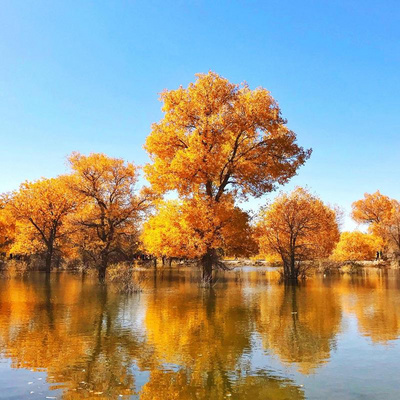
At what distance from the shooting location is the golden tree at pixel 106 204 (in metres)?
38.8

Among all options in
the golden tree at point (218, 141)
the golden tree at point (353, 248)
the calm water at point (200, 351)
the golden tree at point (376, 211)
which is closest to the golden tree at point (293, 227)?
the golden tree at point (218, 141)

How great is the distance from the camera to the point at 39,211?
50.5 m

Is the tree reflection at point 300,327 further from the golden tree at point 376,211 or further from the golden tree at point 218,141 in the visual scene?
the golden tree at point 376,211

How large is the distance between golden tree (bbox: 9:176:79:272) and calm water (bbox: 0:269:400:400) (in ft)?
102

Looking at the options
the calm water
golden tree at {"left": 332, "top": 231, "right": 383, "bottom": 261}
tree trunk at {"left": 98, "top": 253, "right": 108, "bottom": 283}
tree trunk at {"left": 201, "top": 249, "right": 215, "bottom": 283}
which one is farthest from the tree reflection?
golden tree at {"left": 332, "top": 231, "right": 383, "bottom": 261}

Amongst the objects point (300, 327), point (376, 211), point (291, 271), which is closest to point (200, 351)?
point (300, 327)

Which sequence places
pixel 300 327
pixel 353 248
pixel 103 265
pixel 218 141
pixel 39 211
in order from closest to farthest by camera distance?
pixel 300 327 < pixel 218 141 < pixel 103 265 < pixel 39 211 < pixel 353 248

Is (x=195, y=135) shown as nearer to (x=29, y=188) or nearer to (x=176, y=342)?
(x=176, y=342)

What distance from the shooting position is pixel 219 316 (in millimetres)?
17578

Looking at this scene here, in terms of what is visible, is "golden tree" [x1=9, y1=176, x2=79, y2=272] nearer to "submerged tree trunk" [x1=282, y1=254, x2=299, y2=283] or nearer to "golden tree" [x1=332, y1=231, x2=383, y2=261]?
"submerged tree trunk" [x1=282, y1=254, x2=299, y2=283]

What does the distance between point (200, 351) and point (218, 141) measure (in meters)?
19.6

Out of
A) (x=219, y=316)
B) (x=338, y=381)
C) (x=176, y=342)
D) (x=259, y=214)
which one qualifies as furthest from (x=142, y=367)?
(x=259, y=214)

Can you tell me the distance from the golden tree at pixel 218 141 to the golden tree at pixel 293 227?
412 cm

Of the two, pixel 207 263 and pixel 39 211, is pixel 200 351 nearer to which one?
pixel 207 263
